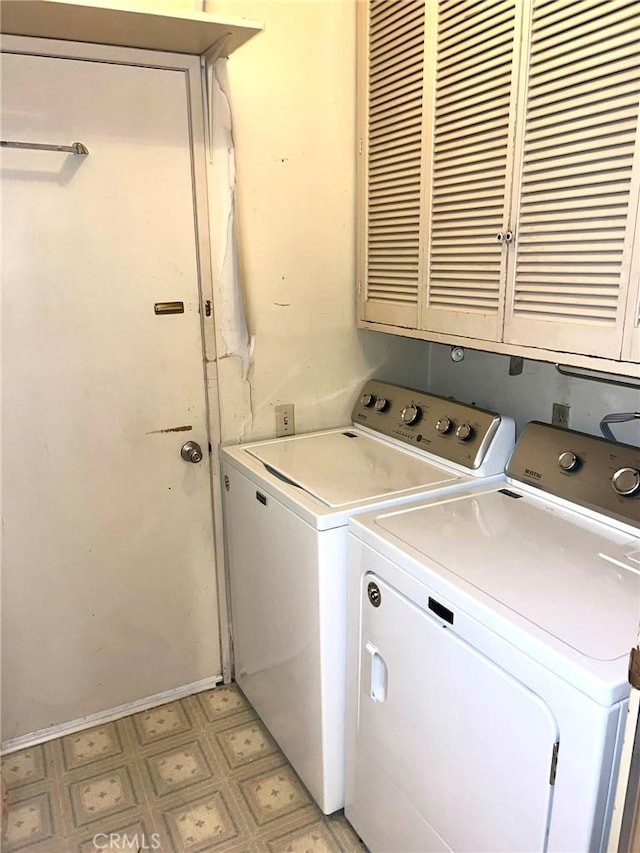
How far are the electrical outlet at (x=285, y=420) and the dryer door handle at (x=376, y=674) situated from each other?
3.01 feet

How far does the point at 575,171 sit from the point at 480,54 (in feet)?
1.47

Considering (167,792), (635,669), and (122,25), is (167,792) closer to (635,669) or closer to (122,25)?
(635,669)

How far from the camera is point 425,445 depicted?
6.64 ft

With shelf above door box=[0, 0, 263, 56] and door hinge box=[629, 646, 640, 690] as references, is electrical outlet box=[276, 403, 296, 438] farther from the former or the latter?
door hinge box=[629, 646, 640, 690]

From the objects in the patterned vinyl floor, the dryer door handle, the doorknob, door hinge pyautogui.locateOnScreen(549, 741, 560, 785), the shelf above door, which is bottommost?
the patterned vinyl floor

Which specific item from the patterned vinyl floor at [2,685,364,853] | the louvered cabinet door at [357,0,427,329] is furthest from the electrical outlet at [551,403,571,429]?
the patterned vinyl floor at [2,685,364,853]

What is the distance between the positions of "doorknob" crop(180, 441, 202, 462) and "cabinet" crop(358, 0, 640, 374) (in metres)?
0.75

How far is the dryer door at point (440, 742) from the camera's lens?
1.12 meters

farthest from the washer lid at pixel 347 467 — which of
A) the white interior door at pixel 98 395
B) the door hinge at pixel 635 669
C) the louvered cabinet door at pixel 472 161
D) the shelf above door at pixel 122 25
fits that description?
the shelf above door at pixel 122 25

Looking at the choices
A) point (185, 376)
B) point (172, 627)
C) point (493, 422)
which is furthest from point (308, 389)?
point (172, 627)

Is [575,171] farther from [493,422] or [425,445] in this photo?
[425,445]

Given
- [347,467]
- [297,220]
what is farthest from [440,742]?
[297,220]

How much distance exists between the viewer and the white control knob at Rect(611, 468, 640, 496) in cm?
147

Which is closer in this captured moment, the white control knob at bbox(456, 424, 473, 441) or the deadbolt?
the deadbolt
